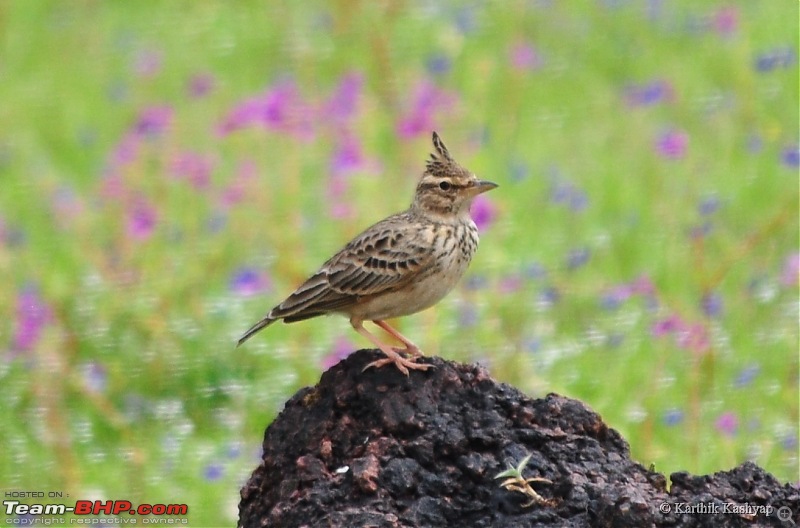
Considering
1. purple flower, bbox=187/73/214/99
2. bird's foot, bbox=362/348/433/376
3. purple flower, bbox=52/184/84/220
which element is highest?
purple flower, bbox=187/73/214/99

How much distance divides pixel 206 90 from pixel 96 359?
4702 millimetres

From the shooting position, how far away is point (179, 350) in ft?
28.6

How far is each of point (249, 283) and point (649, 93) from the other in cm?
438

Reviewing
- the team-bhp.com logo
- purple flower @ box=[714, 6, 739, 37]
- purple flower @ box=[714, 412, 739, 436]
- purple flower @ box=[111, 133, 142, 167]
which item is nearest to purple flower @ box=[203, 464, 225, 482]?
the team-bhp.com logo

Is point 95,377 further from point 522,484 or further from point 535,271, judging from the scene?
point 522,484

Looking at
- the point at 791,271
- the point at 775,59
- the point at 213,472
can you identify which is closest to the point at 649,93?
the point at 775,59

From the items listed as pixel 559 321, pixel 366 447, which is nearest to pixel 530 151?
pixel 559 321

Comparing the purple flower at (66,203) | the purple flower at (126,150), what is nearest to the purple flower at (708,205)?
the purple flower at (126,150)

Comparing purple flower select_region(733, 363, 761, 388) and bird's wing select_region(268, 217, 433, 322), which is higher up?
purple flower select_region(733, 363, 761, 388)

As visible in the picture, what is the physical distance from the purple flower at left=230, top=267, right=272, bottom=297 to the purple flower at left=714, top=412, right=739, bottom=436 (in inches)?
111

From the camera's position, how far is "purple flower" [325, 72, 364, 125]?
12.1m

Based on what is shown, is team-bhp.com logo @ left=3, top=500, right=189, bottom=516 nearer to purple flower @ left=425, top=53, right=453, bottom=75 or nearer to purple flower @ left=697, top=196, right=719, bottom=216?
purple flower @ left=697, top=196, right=719, bottom=216

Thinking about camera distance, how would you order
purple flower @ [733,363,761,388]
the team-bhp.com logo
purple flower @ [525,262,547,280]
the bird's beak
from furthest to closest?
purple flower @ [525,262,547,280] → purple flower @ [733,363,761,388] → the team-bhp.com logo → the bird's beak

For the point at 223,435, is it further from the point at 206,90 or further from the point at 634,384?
the point at 206,90
